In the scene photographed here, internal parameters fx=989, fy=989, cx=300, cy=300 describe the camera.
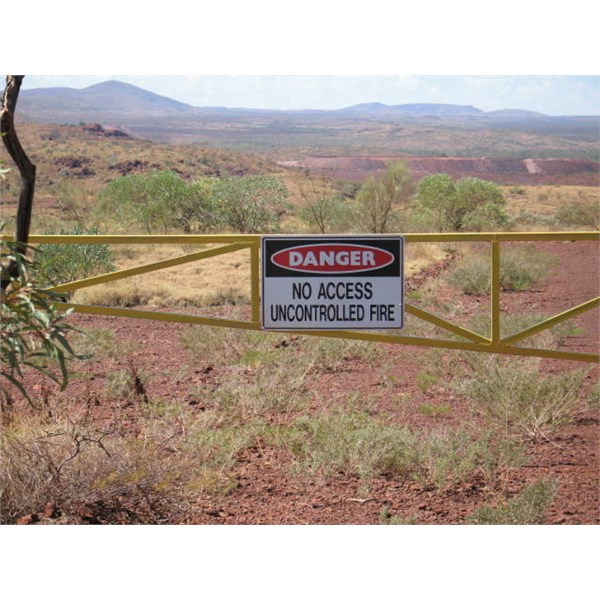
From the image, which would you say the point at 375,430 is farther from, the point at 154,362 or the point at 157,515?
the point at 154,362

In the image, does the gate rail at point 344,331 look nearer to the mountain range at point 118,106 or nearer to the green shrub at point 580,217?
the green shrub at point 580,217

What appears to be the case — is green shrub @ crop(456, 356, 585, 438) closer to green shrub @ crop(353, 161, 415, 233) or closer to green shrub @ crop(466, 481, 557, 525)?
green shrub @ crop(466, 481, 557, 525)

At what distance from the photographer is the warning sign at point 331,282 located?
270 inches

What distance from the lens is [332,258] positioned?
6.86 meters

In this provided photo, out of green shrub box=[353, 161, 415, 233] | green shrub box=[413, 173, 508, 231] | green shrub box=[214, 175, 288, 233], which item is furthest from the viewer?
green shrub box=[413, 173, 508, 231]

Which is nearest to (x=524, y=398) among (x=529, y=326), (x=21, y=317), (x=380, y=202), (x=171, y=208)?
(x=529, y=326)

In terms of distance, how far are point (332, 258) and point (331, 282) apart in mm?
168

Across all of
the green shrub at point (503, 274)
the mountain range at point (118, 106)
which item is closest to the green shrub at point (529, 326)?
the green shrub at point (503, 274)

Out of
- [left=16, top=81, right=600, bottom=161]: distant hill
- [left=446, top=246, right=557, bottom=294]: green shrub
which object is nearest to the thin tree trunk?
[left=446, top=246, right=557, bottom=294]: green shrub

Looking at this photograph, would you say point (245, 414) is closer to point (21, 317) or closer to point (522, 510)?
point (522, 510)

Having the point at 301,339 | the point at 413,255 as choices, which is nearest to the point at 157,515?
the point at 301,339

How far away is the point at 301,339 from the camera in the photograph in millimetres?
13297

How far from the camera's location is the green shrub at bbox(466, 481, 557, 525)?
6.97 metres

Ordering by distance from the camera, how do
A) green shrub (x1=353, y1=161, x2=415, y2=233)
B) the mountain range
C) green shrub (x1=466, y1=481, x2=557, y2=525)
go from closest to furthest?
green shrub (x1=466, y1=481, x2=557, y2=525) < green shrub (x1=353, y1=161, x2=415, y2=233) < the mountain range
